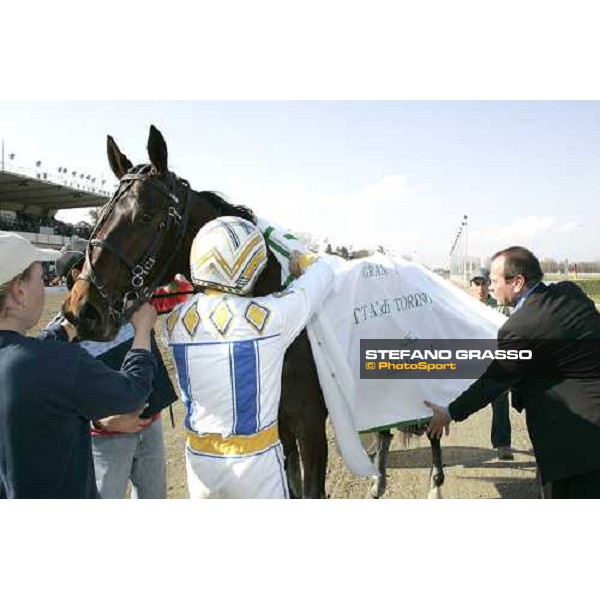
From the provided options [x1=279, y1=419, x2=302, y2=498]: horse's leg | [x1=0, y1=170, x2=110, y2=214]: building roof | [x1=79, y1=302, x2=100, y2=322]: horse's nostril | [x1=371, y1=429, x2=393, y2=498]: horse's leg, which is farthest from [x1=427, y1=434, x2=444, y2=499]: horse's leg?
[x1=0, y1=170, x2=110, y2=214]: building roof

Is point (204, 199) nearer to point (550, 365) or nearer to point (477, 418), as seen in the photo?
point (550, 365)

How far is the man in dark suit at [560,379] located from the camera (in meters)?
2.29

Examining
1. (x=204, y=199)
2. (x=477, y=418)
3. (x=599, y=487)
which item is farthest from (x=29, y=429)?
(x=477, y=418)

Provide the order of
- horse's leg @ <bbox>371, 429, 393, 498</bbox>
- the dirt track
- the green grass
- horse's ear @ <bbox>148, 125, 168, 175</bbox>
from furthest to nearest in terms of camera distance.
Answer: horse's leg @ <bbox>371, 429, 393, 498</bbox> → the dirt track → the green grass → horse's ear @ <bbox>148, 125, 168, 175</bbox>

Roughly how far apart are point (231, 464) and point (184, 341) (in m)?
0.50

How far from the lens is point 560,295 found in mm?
2377

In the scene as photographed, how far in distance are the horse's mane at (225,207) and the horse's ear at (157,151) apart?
0.93 feet

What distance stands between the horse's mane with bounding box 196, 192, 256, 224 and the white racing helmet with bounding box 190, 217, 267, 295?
2.66 feet

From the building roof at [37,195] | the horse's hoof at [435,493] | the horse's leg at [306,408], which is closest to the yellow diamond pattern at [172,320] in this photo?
the horse's leg at [306,408]

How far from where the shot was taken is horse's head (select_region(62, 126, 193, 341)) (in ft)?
7.36

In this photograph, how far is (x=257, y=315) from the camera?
182 centimetres

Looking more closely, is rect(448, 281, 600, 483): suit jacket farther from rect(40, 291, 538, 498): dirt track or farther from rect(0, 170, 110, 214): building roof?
rect(0, 170, 110, 214): building roof

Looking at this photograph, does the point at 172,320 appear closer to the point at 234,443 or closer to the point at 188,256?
the point at 234,443

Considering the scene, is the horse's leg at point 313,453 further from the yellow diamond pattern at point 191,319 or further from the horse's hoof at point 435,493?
the horse's hoof at point 435,493
